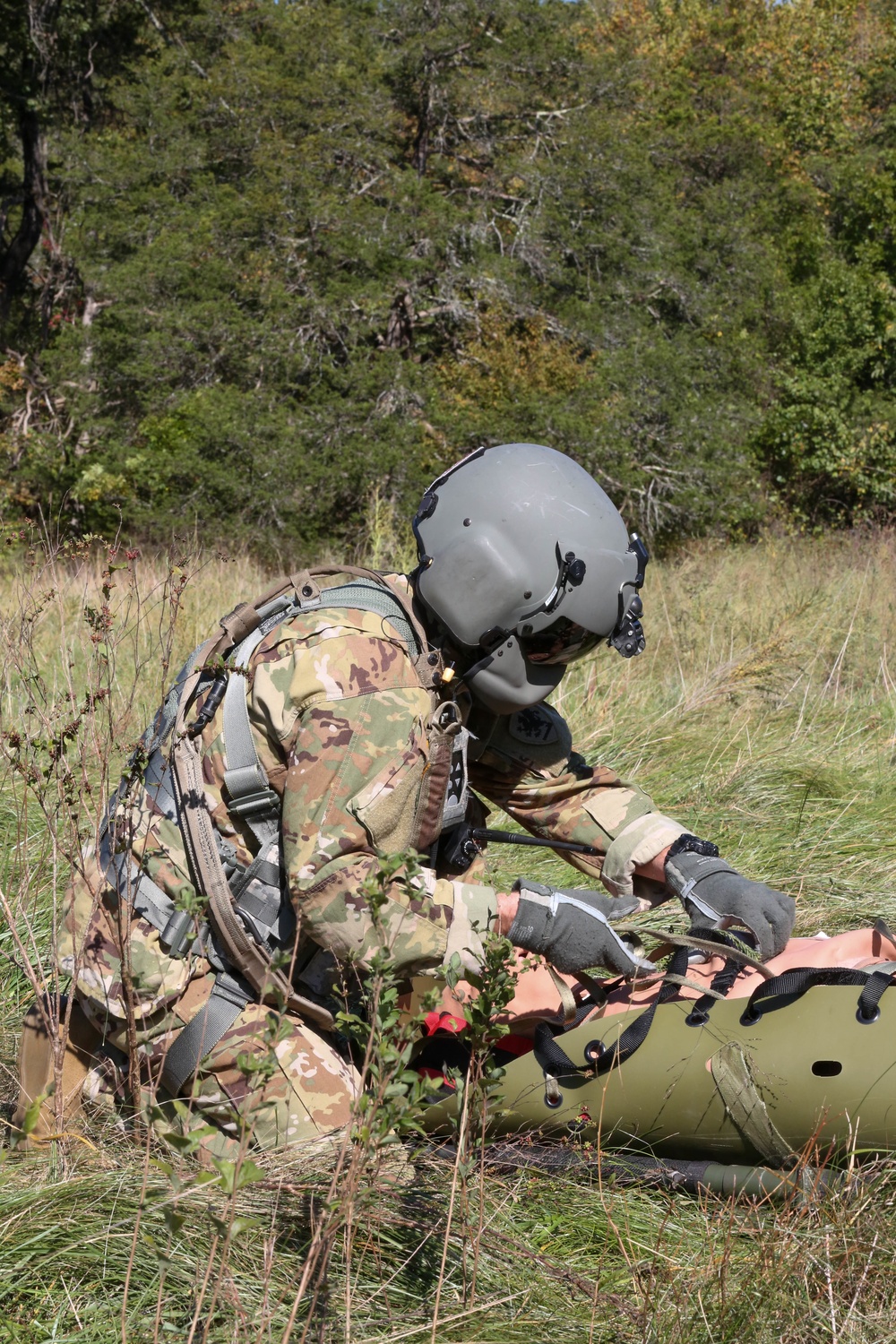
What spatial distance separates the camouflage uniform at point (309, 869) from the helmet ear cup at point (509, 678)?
0.77 ft

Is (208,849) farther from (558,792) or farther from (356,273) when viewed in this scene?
(356,273)

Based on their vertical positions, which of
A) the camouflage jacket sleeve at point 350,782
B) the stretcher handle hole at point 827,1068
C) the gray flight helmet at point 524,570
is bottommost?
the stretcher handle hole at point 827,1068

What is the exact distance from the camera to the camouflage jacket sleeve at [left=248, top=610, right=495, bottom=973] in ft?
7.02

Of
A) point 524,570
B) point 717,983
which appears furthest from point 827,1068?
point 524,570

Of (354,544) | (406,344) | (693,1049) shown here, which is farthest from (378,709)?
(406,344)

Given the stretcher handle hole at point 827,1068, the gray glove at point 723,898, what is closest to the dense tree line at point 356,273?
the gray glove at point 723,898

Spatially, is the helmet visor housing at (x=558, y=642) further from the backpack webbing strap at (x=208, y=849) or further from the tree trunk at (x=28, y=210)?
the tree trunk at (x=28, y=210)

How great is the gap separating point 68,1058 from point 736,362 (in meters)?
12.2

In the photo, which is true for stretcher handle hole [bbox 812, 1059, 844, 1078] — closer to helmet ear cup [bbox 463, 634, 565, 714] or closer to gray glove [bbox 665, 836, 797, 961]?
gray glove [bbox 665, 836, 797, 961]

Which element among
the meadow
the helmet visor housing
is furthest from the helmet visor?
the meadow

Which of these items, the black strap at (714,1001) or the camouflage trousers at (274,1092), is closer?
the black strap at (714,1001)

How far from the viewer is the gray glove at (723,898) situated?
2.53 m

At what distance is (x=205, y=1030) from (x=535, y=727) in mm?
1154

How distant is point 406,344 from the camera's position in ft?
36.4
